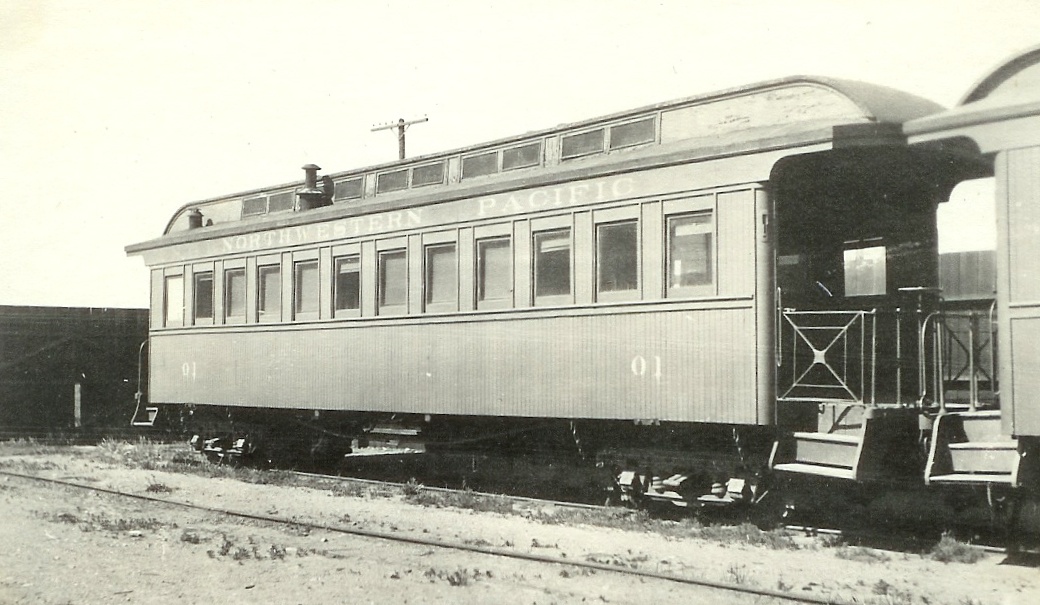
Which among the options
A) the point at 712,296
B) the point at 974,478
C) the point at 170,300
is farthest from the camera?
the point at 170,300

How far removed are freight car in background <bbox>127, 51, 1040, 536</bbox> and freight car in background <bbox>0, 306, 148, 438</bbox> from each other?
1104 cm

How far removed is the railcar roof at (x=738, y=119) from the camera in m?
8.19

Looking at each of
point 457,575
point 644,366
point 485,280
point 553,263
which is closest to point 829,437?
point 644,366

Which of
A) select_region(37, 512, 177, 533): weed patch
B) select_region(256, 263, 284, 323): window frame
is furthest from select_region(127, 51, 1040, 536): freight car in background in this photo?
select_region(37, 512, 177, 533): weed patch

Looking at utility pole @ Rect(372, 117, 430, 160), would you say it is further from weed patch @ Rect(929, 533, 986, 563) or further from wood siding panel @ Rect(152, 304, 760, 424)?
weed patch @ Rect(929, 533, 986, 563)

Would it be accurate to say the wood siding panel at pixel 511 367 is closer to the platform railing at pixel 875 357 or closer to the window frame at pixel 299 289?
the window frame at pixel 299 289

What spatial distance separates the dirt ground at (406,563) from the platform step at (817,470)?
613 mm

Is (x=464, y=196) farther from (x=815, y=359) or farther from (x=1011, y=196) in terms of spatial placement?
(x=1011, y=196)

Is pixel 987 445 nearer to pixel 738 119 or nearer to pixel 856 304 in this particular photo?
pixel 856 304

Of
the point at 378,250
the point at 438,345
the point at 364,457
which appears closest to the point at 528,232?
the point at 438,345

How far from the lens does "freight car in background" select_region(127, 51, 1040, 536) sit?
25.4ft

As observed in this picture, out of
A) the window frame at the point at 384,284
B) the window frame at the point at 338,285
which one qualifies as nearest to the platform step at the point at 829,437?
the window frame at the point at 384,284

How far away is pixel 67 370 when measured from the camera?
21344 mm

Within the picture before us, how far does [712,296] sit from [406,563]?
11.6 feet
